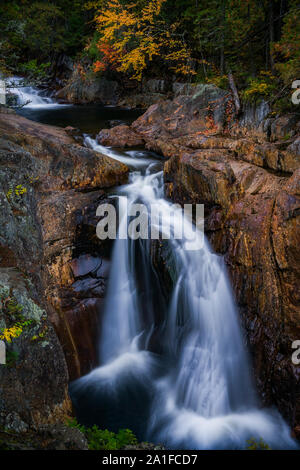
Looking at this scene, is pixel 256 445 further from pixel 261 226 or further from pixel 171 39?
pixel 171 39

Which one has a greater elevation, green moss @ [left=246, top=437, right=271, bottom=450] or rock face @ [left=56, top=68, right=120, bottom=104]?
rock face @ [left=56, top=68, right=120, bottom=104]

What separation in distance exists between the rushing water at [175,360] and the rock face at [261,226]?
15.8 inches

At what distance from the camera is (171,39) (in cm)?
1716

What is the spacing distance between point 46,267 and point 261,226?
4229mm

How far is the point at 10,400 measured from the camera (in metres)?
2.73

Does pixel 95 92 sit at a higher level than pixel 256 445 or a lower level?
higher

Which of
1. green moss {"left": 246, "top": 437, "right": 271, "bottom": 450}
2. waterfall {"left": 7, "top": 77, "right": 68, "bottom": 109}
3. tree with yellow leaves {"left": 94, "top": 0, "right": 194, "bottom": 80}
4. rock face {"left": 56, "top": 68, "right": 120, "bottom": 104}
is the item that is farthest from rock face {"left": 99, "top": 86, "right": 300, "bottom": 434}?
rock face {"left": 56, "top": 68, "right": 120, "bottom": 104}

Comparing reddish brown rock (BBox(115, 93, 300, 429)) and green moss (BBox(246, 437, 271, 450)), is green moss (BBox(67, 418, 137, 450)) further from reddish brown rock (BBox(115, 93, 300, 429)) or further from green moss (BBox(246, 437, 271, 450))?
reddish brown rock (BBox(115, 93, 300, 429))

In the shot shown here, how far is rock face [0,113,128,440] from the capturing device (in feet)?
10.2

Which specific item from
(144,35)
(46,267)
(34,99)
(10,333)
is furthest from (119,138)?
(34,99)

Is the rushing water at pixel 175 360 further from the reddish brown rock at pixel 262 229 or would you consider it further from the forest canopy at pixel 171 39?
the forest canopy at pixel 171 39

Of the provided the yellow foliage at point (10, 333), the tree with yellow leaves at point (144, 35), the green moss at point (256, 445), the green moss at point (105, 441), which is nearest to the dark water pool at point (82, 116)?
the tree with yellow leaves at point (144, 35)

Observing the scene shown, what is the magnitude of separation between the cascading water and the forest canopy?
497 centimetres

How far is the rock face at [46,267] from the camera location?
3.10m
